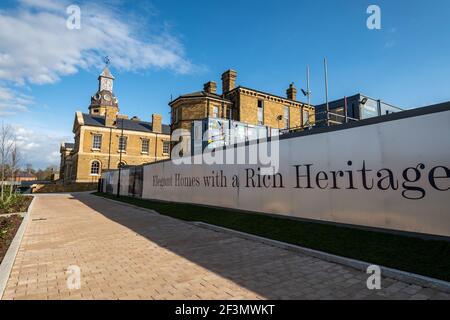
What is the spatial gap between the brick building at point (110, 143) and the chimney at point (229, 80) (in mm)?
18562

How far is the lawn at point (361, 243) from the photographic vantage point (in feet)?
17.2

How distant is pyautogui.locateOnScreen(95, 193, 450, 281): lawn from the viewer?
17.2ft

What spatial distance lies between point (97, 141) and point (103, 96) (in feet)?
137

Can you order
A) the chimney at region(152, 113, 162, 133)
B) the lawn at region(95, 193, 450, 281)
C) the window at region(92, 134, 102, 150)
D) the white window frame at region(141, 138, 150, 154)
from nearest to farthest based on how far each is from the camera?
the lawn at region(95, 193, 450, 281), the window at region(92, 134, 102, 150), the white window frame at region(141, 138, 150, 154), the chimney at region(152, 113, 162, 133)

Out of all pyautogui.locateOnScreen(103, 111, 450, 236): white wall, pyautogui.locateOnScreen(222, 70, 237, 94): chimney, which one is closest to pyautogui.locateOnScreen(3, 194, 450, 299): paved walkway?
pyautogui.locateOnScreen(103, 111, 450, 236): white wall

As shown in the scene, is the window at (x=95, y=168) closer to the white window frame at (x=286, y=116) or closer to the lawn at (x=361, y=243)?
the white window frame at (x=286, y=116)

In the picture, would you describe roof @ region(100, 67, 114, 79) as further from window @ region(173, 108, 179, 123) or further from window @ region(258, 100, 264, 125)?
window @ region(258, 100, 264, 125)

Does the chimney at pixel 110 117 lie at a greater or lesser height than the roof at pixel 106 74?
lesser

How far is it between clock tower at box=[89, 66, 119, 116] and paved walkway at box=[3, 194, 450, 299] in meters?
73.5

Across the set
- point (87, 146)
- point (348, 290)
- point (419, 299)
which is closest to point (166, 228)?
point (348, 290)

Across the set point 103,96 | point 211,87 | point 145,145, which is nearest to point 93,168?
point 145,145

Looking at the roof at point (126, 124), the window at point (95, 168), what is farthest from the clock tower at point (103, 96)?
the window at point (95, 168)

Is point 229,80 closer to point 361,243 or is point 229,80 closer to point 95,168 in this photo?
point 95,168

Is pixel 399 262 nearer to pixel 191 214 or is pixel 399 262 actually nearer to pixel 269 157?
pixel 269 157
